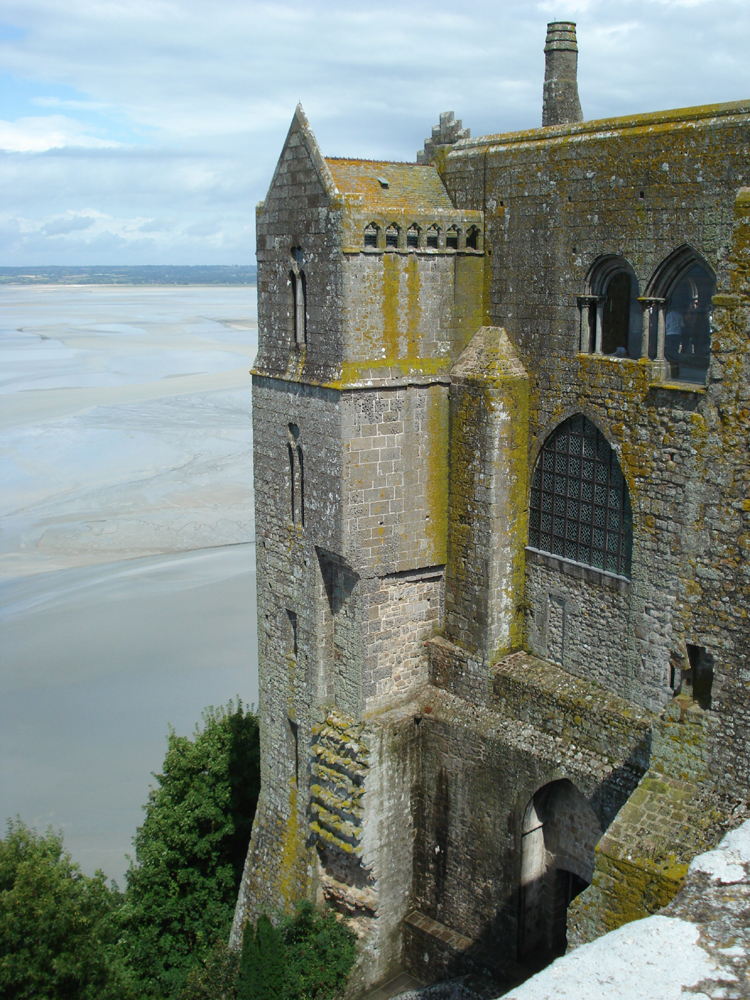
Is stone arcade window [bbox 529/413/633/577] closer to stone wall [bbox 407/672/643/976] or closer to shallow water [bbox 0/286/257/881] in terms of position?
stone wall [bbox 407/672/643/976]

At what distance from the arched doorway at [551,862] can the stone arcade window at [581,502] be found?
3.33m

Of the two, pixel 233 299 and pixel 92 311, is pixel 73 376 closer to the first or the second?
pixel 92 311

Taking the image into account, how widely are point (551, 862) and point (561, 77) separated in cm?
1282

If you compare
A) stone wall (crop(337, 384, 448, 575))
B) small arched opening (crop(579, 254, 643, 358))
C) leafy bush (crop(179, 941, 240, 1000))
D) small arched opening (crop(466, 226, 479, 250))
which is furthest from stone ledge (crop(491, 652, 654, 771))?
small arched opening (crop(466, 226, 479, 250))

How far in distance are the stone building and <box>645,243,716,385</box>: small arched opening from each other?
1.4 inches

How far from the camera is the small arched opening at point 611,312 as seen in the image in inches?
527

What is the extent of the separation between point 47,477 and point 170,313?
99792 mm

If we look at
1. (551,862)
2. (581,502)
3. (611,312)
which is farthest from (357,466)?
(551,862)

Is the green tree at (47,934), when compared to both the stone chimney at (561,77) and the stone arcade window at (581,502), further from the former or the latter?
the stone chimney at (561,77)

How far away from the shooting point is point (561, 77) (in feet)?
55.2

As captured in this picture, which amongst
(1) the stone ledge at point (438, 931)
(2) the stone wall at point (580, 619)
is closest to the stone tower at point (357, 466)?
(1) the stone ledge at point (438, 931)

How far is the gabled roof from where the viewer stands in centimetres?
1480

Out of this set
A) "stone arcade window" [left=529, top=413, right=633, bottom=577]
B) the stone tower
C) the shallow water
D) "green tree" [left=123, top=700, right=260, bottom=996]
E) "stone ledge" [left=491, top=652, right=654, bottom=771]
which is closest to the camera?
"stone ledge" [left=491, top=652, right=654, bottom=771]

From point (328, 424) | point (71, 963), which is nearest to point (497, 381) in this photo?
point (328, 424)
